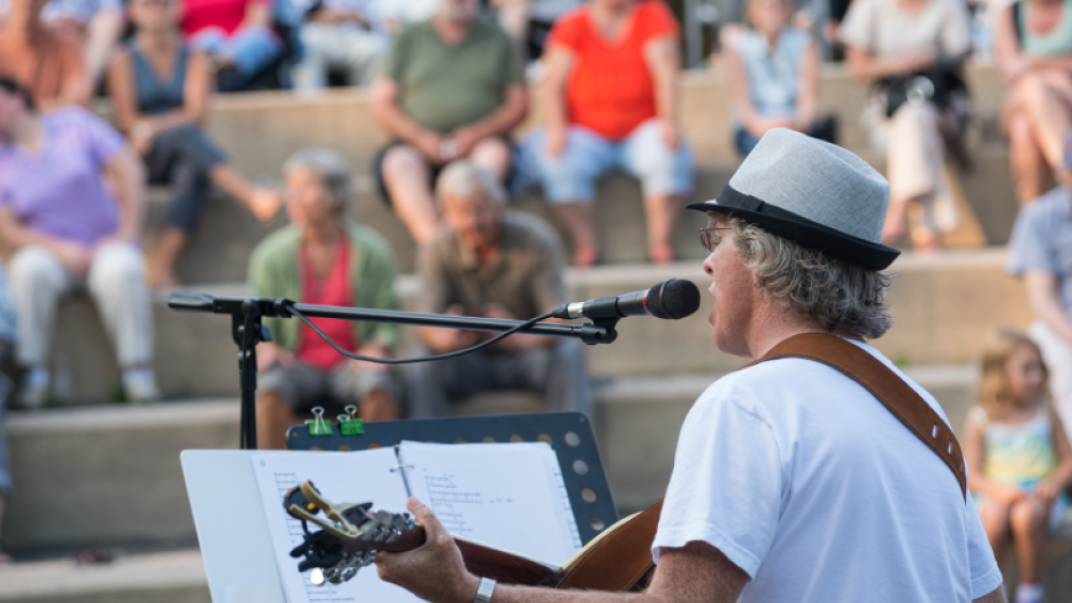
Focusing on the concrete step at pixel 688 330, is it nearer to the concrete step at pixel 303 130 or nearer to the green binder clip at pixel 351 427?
the concrete step at pixel 303 130

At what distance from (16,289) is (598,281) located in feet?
8.55

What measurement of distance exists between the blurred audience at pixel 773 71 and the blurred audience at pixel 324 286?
2.39 meters

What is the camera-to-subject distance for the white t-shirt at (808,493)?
1.52 meters

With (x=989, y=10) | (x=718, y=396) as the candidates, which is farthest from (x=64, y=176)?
(x=989, y=10)

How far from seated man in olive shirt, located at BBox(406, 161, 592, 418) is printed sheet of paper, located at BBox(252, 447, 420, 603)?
102 inches

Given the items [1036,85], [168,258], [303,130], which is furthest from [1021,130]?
[168,258]

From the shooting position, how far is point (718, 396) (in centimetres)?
158

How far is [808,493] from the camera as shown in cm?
156

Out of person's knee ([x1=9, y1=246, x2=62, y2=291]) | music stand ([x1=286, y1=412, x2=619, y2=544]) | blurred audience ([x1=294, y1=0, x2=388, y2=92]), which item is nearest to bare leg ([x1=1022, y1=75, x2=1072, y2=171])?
blurred audience ([x1=294, y1=0, x2=388, y2=92])

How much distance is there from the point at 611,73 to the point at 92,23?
127 inches

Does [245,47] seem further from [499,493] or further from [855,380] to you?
[855,380]

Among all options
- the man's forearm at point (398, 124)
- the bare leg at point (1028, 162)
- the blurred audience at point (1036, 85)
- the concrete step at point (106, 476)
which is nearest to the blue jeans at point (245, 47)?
the man's forearm at point (398, 124)

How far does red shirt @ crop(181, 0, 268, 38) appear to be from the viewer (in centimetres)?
718

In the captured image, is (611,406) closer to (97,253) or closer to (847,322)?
(97,253)
